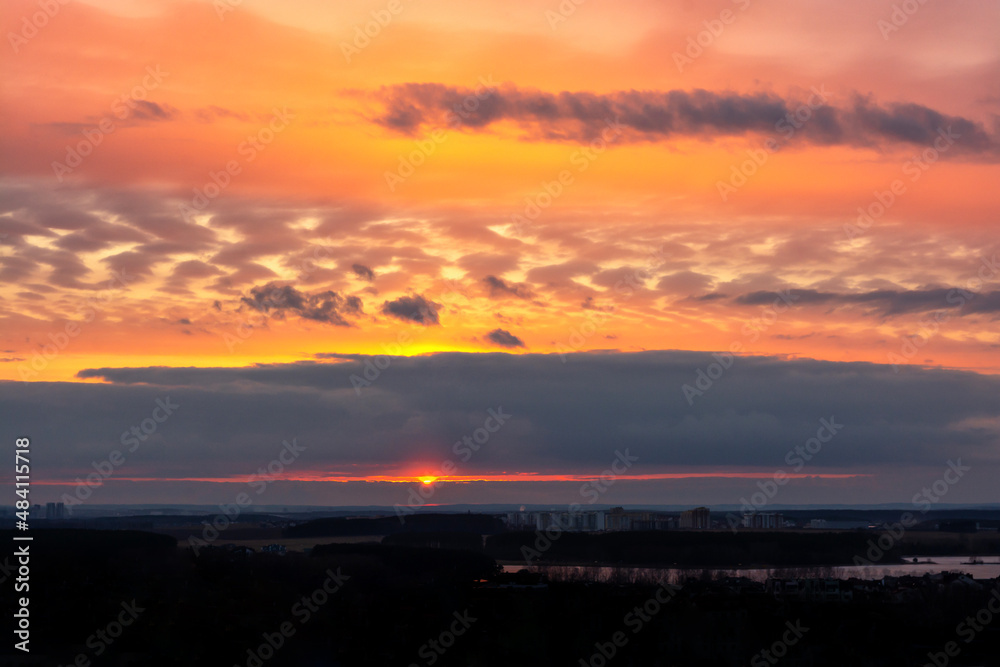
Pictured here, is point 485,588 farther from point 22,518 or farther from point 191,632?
point 22,518

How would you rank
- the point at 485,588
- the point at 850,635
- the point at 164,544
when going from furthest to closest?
the point at 164,544
the point at 485,588
the point at 850,635

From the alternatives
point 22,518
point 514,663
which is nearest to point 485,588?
point 514,663

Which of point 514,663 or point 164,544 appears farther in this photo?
point 164,544

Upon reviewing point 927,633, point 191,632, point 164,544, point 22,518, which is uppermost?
point 164,544

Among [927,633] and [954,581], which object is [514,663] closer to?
[927,633]

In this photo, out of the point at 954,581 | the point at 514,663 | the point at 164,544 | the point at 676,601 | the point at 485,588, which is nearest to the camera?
the point at 514,663

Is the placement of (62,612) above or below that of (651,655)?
above
